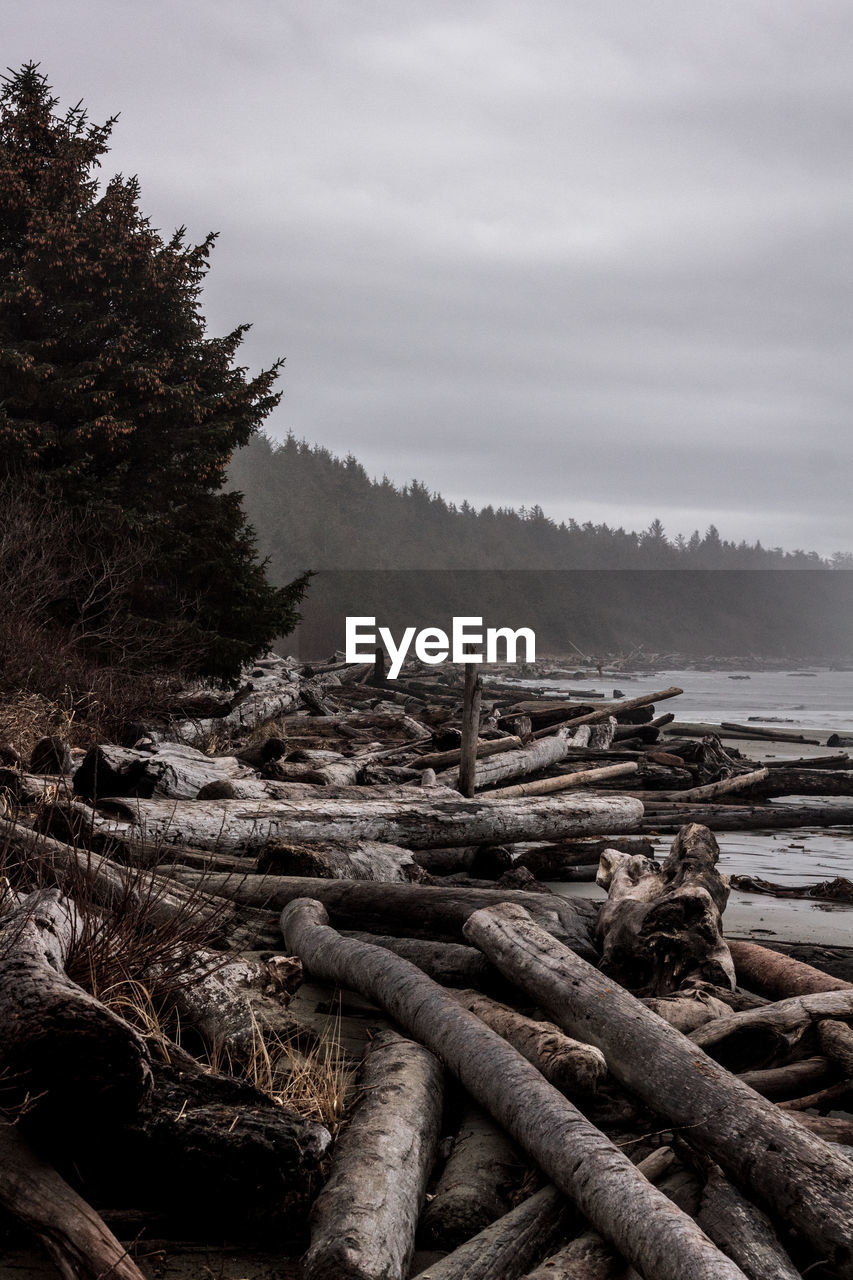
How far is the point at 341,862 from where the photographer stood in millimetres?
6875

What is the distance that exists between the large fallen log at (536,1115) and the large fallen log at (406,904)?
637mm

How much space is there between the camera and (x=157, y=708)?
14.9 metres

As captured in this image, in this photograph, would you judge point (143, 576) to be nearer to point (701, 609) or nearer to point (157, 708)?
point (157, 708)

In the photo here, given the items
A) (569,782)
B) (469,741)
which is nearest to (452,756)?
(569,782)

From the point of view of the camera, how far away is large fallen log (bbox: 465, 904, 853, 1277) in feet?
9.75

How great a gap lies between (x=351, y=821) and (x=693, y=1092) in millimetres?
4913

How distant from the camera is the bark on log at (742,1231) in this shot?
2.80 m

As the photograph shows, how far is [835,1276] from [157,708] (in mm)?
13165

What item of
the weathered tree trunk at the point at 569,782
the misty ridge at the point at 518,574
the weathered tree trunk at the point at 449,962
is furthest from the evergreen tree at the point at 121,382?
the misty ridge at the point at 518,574

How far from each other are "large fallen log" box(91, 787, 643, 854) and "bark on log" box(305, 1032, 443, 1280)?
3383mm

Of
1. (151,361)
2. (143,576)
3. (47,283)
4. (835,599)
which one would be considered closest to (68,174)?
(47,283)

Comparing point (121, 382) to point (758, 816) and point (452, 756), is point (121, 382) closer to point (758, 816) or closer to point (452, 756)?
point (452, 756)

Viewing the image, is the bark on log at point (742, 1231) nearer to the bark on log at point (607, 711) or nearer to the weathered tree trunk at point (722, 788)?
the weathered tree trunk at point (722, 788)

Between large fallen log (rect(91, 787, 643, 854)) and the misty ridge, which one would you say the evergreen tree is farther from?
the misty ridge
